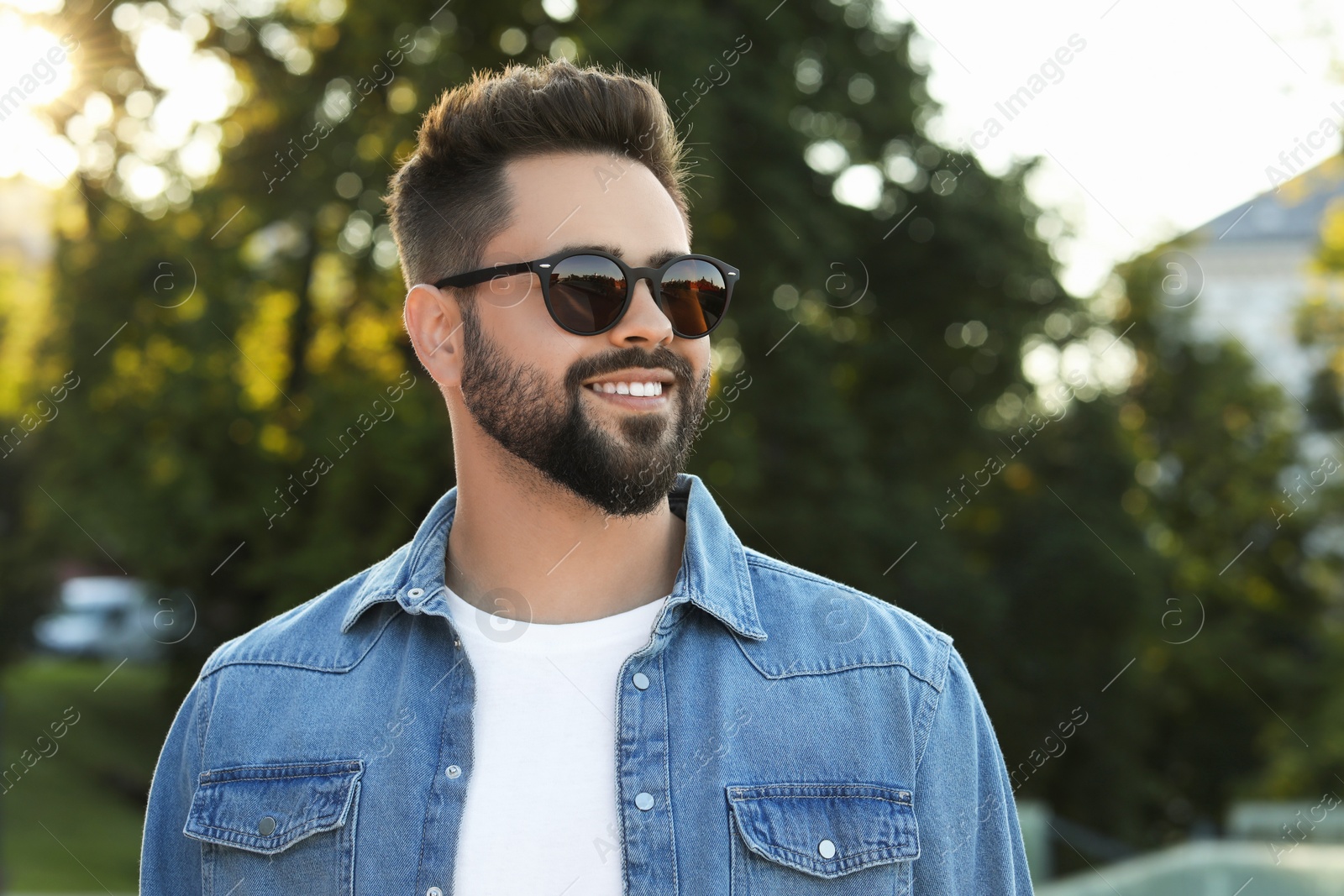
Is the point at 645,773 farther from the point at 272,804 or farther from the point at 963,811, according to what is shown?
the point at 272,804

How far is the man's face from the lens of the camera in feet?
7.55

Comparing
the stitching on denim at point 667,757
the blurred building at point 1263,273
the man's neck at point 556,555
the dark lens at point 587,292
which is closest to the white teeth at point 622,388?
the dark lens at point 587,292

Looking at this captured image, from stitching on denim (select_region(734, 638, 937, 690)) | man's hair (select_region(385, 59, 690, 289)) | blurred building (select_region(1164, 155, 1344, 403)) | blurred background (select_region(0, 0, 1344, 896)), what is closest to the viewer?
stitching on denim (select_region(734, 638, 937, 690))

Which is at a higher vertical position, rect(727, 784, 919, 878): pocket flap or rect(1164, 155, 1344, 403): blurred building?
rect(1164, 155, 1344, 403): blurred building

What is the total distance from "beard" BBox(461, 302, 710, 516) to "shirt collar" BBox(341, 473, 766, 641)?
0.37 feet

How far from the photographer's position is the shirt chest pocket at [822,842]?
6.82ft

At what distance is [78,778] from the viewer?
65.2 ft

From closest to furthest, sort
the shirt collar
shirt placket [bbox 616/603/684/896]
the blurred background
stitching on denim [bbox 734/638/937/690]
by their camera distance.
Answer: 1. shirt placket [bbox 616/603/684/896]
2. stitching on denim [bbox 734/638/937/690]
3. the shirt collar
4. the blurred background

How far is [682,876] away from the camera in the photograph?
2.07 meters

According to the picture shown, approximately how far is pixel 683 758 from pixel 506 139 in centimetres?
126

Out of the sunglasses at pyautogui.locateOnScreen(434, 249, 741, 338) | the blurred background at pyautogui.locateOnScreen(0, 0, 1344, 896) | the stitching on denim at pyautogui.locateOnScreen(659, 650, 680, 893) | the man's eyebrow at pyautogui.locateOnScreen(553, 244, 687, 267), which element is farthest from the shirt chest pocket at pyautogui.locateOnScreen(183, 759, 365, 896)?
the blurred background at pyautogui.locateOnScreen(0, 0, 1344, 896)

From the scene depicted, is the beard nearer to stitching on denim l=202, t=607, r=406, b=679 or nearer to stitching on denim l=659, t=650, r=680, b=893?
stitching on denim l=659, t=650, r=680, b=893

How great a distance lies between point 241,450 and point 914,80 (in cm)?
940

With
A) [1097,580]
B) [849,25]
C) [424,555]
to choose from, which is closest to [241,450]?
[849,25]
